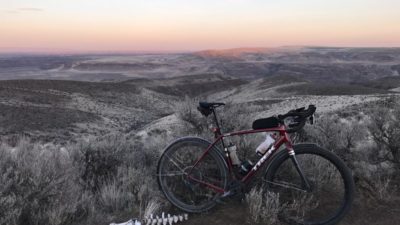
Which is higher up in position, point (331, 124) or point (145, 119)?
point (331, 124)

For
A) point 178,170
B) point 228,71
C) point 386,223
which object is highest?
point 178,170

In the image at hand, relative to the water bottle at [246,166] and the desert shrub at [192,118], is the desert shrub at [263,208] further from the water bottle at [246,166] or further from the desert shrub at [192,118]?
the desert shrub at [192,118]

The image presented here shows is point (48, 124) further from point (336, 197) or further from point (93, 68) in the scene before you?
point (93, 68)

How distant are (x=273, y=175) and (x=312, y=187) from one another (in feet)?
1.46

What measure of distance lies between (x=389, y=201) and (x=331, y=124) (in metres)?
1.87

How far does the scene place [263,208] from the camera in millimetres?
4633

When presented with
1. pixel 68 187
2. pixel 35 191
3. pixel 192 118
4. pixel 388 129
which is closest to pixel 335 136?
pixel 388 129

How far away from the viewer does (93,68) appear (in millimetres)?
186625

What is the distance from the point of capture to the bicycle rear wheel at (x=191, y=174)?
16.6 feet

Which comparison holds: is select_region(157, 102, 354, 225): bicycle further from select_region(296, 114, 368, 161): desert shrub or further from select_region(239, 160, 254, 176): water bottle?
select_region(296, 114, 368, 161): desert shrub

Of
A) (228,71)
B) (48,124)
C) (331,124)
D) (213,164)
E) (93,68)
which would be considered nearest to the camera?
(213,164)

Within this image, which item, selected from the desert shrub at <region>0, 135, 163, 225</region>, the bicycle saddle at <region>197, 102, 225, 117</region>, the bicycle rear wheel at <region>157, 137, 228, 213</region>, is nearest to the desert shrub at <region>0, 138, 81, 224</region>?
the desert shrub at <region>0, 135, 163, 225</region>

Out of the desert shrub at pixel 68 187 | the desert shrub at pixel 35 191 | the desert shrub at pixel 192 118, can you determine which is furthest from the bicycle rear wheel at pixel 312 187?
the desert shrub at pixel 192 118

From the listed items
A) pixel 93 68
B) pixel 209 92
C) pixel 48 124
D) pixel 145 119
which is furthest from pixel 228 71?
pixel 48 124
